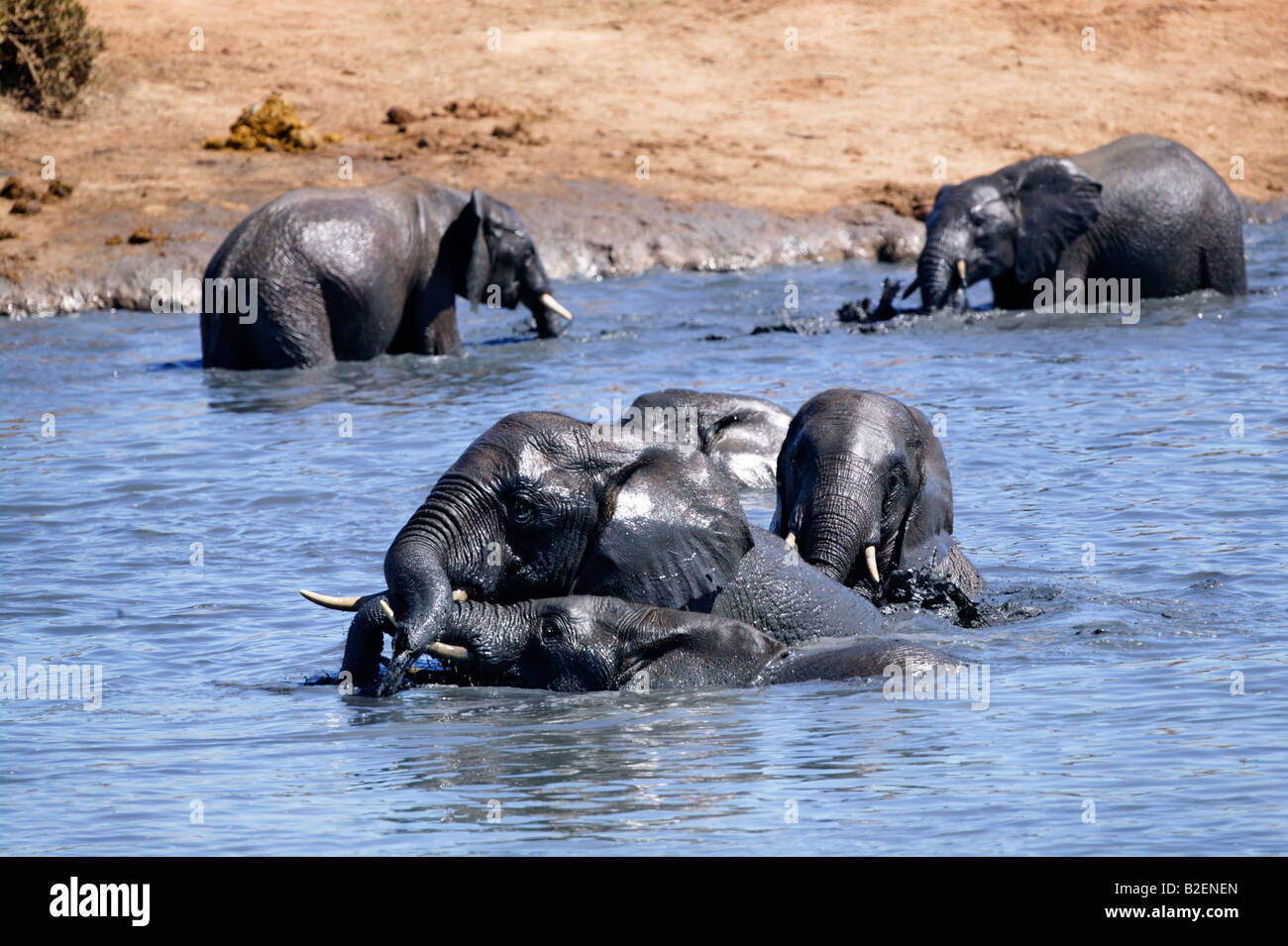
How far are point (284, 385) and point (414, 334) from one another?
1674 mm

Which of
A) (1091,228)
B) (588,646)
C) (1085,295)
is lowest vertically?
(588,646)

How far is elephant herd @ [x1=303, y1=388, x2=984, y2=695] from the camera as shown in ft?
25.8

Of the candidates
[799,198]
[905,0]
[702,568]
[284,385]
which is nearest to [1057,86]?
[905,0]

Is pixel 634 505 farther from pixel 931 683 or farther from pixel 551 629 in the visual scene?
pixel 931 683

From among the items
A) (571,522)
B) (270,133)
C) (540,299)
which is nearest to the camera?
(571,522)

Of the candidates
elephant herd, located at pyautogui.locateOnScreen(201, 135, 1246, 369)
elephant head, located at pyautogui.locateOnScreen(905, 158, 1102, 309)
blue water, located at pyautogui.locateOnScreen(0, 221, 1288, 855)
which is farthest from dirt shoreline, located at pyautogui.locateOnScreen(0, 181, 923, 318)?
elephant head, located at pyautogui.locateOnScreen(905, 158, 1102, 309)

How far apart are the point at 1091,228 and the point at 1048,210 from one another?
474 mm

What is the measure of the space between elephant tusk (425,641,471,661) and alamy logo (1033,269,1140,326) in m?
12.6

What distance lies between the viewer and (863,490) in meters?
9.12

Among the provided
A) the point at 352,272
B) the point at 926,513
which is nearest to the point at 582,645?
the point at 926,513

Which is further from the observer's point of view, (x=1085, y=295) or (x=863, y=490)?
(x=1085, y=295)

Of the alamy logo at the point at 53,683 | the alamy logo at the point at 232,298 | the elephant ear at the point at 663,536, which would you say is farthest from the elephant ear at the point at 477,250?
the elephant ear at the point at 663,536

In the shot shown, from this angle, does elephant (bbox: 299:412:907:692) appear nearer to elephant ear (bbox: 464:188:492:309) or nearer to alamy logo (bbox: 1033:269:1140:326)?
elephant ear (bbox: 464:188:492:309)

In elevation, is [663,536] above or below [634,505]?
below
